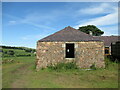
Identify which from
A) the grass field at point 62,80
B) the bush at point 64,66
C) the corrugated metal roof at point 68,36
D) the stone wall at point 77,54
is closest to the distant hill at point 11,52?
the stone wall at point 77,54

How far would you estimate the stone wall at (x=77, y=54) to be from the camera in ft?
37.4

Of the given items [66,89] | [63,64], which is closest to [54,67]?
[63,64]

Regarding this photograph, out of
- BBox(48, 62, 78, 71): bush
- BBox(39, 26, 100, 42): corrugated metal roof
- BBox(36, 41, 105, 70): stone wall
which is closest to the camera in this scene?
BBox(48, 62, 78, 71): bush

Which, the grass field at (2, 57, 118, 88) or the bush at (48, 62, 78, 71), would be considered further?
the bush at (48, 62, 78, 71)

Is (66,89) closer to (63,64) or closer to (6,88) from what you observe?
(6,88)

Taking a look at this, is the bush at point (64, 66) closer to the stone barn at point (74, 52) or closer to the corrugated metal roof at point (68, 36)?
the stone barn at point (74, 52)

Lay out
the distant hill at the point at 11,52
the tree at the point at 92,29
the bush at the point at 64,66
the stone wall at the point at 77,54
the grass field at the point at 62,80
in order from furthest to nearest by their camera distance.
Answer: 1. the tree at the point at 92,29
2. the distant hill at the point at 11,52
3. the stone wall at the point at 77,54
4. the bush at the point at 64,66
5. the grass field at the point at 62,80

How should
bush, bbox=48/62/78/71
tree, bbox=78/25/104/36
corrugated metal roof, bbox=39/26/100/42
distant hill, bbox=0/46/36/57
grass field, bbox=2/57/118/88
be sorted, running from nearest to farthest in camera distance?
grass field, bbox=2/57/118/88, bush, bbox=48/62/78/71, corrugated metal roof, bbox=39/26/100/42, distant hill, bbox=0/46/36/57, tree, bbox=78/25/104/36

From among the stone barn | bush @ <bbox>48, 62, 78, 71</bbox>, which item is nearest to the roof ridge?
the stone barn

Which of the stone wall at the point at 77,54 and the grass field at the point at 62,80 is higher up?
the stone wall at the point at 77,54

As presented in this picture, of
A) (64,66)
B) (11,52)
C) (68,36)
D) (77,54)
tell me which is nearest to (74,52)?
(77,54)

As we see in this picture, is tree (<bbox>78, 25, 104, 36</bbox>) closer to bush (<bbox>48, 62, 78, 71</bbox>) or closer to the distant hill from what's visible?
the distant hill

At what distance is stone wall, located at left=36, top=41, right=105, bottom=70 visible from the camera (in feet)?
37.4

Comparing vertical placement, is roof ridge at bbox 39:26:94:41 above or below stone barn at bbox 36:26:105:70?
above
